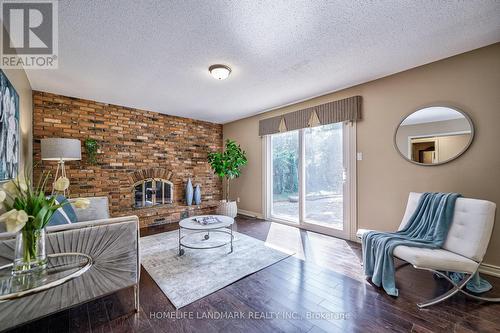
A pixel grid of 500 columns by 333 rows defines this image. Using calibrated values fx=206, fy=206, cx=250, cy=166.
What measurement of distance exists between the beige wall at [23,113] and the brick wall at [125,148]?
362mm

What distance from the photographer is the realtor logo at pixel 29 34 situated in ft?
5.44

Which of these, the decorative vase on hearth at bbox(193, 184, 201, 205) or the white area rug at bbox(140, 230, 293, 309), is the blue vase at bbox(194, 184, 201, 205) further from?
the white area rug at bbox(140, 230, 293, 309)

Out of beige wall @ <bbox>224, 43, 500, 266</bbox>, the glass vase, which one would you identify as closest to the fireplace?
the glass vase

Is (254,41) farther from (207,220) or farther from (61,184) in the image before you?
(207,220)

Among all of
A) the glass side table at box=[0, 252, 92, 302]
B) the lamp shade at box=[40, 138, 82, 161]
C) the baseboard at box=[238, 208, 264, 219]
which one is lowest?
the baseboard at box=[238, 208, 264, 219]

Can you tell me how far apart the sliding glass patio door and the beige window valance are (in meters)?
0.16

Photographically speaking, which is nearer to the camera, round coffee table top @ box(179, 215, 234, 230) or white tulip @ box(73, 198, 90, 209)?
white tulip @ box(73, 198, 90, 209)

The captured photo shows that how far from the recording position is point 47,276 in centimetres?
117

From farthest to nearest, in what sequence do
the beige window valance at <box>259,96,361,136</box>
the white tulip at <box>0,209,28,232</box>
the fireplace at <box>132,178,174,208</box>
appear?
the fireplace at <box>132,178,174,208</box>
the beige window valance at <box>259,96,361,136</box>
the white tulip at <box>0,209,28,232</box>

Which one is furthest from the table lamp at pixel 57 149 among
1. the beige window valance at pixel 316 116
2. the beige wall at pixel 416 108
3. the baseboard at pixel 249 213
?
the beige wall at pixel 416 108

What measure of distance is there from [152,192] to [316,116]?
147 inches

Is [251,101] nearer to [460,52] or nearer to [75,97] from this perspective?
[460,52]

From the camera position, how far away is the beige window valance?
320 centimetres

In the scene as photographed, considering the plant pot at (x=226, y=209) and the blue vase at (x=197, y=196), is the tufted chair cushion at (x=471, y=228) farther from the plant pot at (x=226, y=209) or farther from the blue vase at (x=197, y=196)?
the blue vase at (x=197, y=196)
